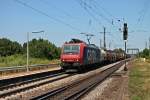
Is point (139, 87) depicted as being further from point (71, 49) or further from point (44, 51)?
point (44, 51)

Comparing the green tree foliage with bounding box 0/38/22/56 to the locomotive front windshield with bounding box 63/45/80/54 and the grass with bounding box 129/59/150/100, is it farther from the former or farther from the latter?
the grass with bounding box 129/59/150/100

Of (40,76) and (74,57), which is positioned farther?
(74,57)

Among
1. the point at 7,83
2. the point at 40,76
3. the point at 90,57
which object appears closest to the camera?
the point at 7,83

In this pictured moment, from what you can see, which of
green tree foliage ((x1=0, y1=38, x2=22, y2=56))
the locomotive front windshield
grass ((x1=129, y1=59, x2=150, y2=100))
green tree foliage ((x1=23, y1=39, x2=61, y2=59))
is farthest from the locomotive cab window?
green tree foliage ((x1=0, y1=38, x2=22, y2=56))

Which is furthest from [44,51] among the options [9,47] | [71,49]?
[71,49]

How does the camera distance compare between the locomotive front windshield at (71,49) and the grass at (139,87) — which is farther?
the locomotive front windshield at (71,49)

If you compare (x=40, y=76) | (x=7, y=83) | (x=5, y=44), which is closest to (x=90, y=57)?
(x=40, y=76)

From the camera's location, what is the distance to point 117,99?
1794 centimetres

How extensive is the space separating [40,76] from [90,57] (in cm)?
1285

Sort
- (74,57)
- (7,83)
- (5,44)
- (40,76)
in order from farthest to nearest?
(5,44) < (74,57) < (40,76) < (7,83)

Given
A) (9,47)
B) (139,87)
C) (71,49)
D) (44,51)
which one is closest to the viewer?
(139,87)

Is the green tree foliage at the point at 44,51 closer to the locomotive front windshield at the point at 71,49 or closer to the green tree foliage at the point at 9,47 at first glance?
the green tree foliage at the point at 9,47

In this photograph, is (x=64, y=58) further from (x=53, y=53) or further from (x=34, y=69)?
(x=53, y=53)

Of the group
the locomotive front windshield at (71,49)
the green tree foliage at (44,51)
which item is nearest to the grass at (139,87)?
the locomotive front windshield at (71,49)
